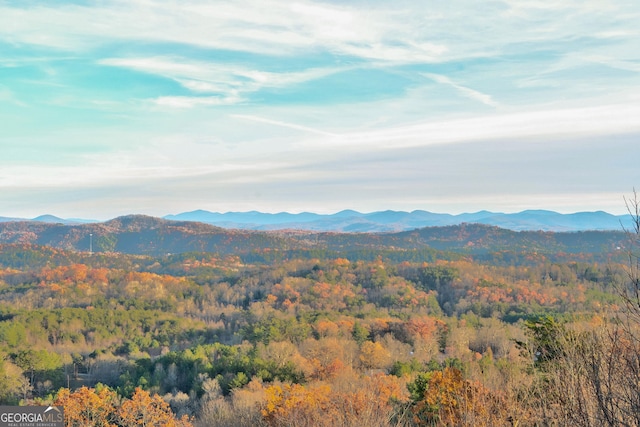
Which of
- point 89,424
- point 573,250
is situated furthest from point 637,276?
point 573,250

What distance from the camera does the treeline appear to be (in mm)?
17000

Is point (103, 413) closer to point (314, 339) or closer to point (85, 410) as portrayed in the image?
point (85, 410)

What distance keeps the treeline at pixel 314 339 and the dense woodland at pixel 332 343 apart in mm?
199

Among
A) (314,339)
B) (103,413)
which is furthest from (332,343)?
(103,413)

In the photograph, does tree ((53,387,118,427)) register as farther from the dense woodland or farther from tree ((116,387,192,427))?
tree ((116,387,192,427))

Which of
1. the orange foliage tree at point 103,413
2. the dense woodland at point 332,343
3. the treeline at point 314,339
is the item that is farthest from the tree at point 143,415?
the treeline at point 314,339

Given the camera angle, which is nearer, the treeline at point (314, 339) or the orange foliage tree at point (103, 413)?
the treeline at point (314, 339)

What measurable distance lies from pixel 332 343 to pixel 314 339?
23.1 feet

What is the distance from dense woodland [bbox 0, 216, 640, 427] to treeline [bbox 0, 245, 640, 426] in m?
0.20

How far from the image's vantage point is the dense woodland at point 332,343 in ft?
36.4

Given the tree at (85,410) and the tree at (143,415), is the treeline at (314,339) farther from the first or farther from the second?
the tree at (143,415)

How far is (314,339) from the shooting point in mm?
64875

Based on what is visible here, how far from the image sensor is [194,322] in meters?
88.7

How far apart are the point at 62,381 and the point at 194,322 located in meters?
36.8
